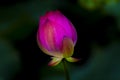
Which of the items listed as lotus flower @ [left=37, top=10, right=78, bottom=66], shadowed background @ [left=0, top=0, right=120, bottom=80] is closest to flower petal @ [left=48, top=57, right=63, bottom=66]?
lotus flower @ [left=37, top=10, right=78, bottom=66]

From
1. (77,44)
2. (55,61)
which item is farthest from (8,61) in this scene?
(55,61)

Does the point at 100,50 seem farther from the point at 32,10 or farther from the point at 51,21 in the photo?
the point at 51,21

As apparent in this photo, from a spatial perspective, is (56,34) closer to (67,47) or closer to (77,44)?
(67,47)

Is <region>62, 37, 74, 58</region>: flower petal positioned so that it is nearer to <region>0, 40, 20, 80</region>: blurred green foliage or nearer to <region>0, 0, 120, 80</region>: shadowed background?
<region>0, 0, 120, 80</region>: shadowed background

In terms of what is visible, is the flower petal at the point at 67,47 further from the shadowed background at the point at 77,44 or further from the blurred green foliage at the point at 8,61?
the blurred green foliage at the point at 8,61

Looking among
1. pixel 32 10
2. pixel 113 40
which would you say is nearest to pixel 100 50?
pixel 113 40

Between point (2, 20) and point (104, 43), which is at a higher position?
point (2, 20)

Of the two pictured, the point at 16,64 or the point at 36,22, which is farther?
the point at 36,22
